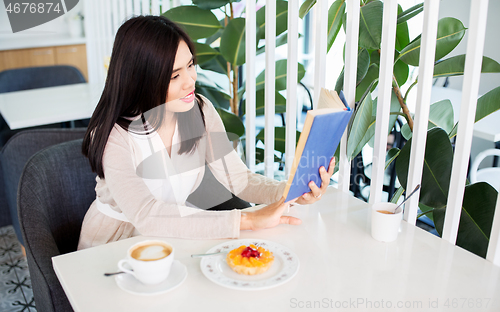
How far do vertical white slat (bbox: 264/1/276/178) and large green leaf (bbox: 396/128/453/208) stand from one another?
505 millimetres

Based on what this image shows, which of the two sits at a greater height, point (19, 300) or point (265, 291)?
point (265, 291)

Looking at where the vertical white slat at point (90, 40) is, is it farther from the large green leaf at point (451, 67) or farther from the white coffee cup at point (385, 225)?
the white coffee cup at point (385, 225)

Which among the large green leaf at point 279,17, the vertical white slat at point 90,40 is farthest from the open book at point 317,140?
the vertical white slat at point 90,40

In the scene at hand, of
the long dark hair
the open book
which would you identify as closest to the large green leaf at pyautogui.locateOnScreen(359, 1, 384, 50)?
the open book

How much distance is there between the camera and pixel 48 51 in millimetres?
4152

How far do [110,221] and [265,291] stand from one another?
0.60m

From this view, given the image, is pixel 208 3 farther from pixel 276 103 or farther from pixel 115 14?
pixel 115 14

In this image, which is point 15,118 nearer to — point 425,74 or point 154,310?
point 154,310

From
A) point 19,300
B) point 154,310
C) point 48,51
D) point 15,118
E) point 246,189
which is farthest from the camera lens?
point 48,51

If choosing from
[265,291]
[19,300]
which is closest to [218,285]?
[265,291]

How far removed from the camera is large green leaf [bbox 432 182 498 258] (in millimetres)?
1011

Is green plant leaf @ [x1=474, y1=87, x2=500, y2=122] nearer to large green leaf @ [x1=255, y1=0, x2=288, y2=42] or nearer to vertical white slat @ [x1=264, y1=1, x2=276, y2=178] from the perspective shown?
vertical white slat @ [x1=264, y1=1, x2=276, y2=178]

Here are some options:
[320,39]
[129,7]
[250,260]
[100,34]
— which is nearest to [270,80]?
[320,39]

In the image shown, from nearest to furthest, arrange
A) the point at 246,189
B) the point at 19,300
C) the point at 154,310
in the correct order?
the point at 154,310 → the point at 246,189 → the point at 19,300
